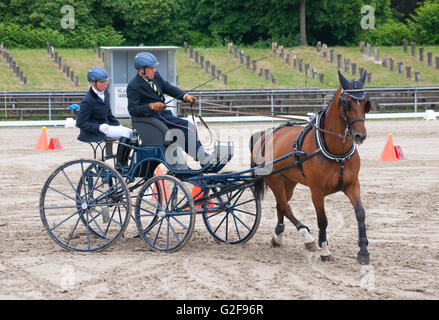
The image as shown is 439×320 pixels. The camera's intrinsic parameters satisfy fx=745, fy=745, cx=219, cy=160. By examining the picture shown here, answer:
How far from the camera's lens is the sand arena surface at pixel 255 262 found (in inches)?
244

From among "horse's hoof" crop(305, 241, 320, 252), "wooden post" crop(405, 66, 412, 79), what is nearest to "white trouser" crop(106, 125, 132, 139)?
"horse's hoof" crop(305, 241, 320, 252)

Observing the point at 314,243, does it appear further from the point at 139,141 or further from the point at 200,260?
the point at 139,141

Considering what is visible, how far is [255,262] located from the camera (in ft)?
24.0

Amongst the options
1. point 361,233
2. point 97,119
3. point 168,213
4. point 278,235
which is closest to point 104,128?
point 97,119

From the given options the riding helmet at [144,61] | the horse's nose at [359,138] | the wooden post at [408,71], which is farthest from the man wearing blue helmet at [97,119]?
the wooden post at [408,71]

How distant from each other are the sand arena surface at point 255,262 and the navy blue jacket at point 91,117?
4.07ft

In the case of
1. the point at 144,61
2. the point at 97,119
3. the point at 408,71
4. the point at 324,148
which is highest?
the point at 408,71

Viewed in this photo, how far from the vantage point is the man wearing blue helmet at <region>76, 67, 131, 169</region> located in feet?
26.8

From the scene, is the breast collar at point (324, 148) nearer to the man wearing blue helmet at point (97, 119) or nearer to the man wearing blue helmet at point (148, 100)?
the man wearing blue helmet at point (148, 100)

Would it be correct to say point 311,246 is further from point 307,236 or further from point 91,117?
point 91,117

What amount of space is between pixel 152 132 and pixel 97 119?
79 centimetres

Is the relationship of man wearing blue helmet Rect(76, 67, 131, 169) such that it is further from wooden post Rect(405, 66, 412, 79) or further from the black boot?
wooden post Rect(405, 66, 412, 79)

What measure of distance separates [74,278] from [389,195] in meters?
6.04

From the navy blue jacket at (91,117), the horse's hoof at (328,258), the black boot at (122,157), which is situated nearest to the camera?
the horse's hoof at (328,258)
